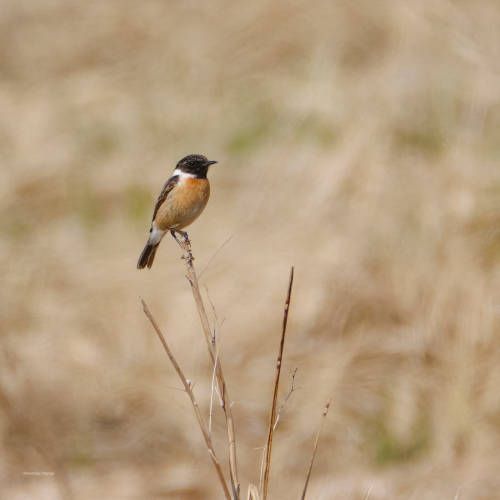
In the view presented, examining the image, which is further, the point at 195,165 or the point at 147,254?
the point at 147,254

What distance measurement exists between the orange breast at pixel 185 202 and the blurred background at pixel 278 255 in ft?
5.19

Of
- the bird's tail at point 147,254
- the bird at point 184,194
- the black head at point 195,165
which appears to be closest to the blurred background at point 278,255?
the bird's tail at point 147,254

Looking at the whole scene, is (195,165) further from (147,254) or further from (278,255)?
(278,255)

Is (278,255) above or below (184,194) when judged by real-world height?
above

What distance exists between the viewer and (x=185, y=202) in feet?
18.9

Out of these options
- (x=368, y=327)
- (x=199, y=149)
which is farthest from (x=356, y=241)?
(x=199, y=149)

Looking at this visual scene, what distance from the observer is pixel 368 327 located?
27.7 feet

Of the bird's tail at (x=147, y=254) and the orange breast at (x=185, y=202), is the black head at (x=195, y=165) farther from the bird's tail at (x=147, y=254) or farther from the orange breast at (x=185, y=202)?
the bird's tail at (x=147, y=254)

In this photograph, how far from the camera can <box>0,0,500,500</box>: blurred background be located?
7.85m

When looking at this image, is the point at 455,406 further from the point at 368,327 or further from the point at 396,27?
the point at 396,27

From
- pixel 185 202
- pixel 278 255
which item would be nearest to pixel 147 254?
pixel 185 202

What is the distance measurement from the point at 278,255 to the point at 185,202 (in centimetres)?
351

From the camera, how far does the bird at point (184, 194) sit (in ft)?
18.9

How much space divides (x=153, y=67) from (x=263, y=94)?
2177 millimetres
